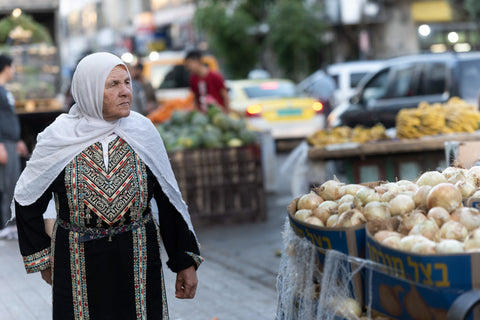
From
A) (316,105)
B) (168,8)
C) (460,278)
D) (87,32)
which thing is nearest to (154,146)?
(460,278)

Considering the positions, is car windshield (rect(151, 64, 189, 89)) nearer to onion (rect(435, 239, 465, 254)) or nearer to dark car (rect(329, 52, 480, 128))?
dark car (rect(329, 52, 480, 128))

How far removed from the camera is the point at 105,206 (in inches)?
140

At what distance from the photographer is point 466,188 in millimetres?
3586

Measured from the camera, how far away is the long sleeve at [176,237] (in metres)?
3.79

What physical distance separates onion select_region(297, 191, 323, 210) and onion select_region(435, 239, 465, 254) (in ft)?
2.91

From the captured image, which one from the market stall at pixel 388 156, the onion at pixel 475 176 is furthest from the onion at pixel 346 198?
the market stall at pixel 388 156

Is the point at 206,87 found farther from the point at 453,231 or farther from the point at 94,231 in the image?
the point at 453,231

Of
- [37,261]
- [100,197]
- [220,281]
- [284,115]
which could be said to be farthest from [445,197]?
[284,115]

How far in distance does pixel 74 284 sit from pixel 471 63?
26.9 feet

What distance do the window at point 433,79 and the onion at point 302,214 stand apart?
25.2 feet

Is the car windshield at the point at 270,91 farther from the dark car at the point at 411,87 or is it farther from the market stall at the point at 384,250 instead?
the market stall at the point at 384,250

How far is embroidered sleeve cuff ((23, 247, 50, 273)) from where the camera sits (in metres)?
3.73

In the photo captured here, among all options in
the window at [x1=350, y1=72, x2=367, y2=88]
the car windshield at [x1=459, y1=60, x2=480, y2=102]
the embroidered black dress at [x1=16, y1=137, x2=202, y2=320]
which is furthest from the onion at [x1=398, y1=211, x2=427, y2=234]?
the window at [x1=350, y1=72, x2=367, y2=88]

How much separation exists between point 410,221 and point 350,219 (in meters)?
0.24
